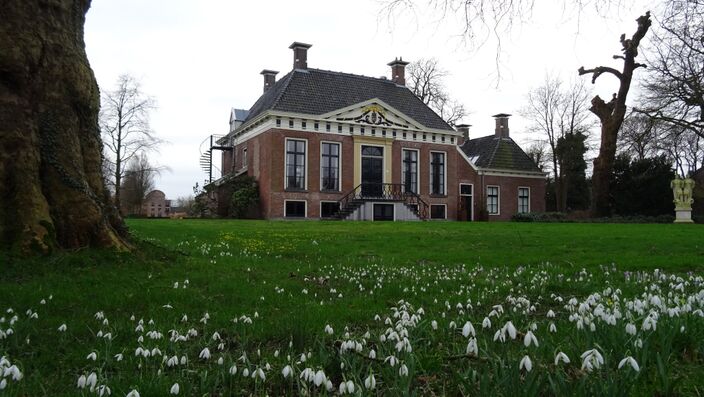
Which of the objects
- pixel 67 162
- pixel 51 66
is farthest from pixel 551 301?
pixel 51 66

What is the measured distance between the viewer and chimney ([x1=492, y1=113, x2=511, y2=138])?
4709 cm

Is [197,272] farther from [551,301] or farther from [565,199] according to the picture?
[565,199]

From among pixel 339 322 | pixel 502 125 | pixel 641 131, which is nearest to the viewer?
pixel 339 322

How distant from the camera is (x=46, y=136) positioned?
251 inches

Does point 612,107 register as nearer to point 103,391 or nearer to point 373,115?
point 373,115

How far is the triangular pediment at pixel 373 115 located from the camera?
1403 inches

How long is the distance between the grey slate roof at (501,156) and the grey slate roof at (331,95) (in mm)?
6944

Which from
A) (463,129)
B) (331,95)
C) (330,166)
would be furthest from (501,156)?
(330,166)

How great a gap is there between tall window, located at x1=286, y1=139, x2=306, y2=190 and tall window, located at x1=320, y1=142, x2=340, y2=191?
1379mm

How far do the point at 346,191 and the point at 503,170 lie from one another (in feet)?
52.1

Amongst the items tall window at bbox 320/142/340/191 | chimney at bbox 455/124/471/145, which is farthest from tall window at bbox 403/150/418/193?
chimney at bbox 455/124/471/145

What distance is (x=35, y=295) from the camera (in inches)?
189

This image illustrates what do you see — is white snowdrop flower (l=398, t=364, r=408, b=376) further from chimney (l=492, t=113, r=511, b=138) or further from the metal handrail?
chimney (l=492, t=113, r=511, b=138)

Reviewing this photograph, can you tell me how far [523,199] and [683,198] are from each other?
1536 centimetres
